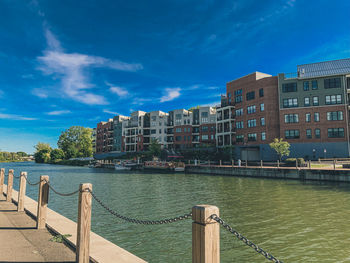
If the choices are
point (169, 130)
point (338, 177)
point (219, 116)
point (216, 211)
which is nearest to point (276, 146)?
point (338, 177)

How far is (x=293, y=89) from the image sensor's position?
49.8 meters

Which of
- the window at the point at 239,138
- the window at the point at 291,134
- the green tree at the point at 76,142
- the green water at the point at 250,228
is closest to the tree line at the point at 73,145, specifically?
the green tree at the point at 76,142

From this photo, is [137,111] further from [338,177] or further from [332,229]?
[332,229]

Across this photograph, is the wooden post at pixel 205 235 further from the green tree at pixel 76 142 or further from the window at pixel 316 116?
the green tree at pixel 76 142

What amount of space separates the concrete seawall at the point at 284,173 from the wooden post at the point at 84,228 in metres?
29.6

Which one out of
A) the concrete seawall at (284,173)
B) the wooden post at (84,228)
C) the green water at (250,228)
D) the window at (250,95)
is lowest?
the green water at (250,228)

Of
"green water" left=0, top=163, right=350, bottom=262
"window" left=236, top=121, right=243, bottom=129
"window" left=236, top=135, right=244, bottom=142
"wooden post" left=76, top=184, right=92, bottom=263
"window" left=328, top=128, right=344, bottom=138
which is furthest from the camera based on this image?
"window" left=236, top=121, right=243, bottom=129

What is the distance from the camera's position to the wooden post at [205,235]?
2856mm

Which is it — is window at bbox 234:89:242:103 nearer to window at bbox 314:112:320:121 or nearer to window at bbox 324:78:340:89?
window at bbox 314:112:320:121

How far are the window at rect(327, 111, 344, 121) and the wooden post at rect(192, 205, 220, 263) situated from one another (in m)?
52.2

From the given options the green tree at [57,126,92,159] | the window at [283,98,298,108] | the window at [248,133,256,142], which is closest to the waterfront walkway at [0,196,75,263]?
the window at [248,133,256,142]

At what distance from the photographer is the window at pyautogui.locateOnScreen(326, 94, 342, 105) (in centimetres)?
4597

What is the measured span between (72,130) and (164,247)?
126019mm

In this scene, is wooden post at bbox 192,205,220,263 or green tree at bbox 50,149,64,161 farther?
green tree at bbox 50,149,64,161
